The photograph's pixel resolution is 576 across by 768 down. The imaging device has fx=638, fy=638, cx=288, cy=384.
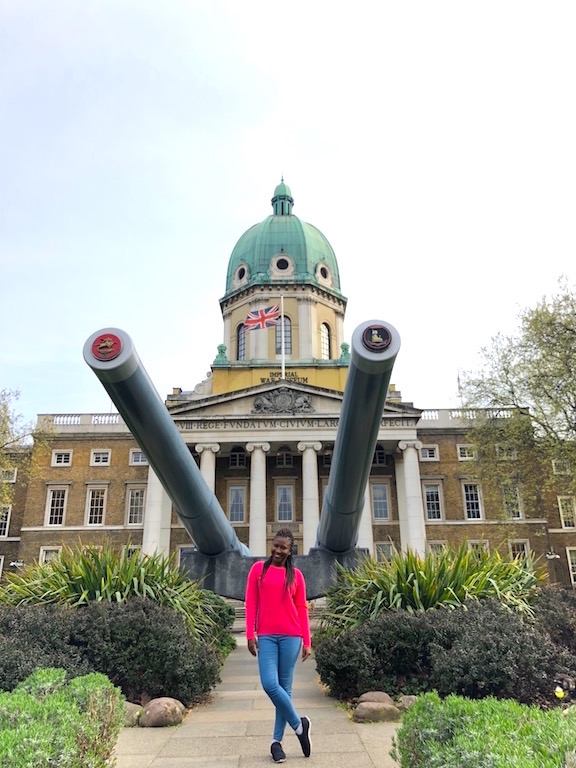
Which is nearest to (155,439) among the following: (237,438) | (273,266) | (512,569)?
(512,569)

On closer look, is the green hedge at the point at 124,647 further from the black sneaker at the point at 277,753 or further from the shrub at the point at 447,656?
the black sneaker at the point at 277,753

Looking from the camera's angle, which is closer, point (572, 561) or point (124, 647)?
point (124, 647)

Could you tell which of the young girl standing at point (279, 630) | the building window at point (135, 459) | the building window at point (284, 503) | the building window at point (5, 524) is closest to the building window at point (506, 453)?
the building window at point (284, 503)

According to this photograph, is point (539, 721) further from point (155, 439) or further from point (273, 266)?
point (273, 266)

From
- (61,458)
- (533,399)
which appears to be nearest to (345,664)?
(533,399)

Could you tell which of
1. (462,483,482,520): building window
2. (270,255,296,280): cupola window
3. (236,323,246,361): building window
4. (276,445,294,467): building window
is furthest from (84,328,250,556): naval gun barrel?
(270,255,296,280): cupola window

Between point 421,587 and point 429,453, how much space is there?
1302 inches

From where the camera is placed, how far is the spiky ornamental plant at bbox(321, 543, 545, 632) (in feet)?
27.6

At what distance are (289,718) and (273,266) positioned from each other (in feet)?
145

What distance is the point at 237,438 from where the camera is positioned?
123ft

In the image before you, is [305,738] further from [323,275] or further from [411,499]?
[323,275]

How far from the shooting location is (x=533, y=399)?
26.3 m

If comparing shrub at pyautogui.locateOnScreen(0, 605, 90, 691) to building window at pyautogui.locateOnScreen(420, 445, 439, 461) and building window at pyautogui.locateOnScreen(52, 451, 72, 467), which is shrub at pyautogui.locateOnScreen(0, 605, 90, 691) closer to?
building window at pyautogui.locateOnScreen(52, 451, 72, 467)

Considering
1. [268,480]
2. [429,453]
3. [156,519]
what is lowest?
[156,519]
